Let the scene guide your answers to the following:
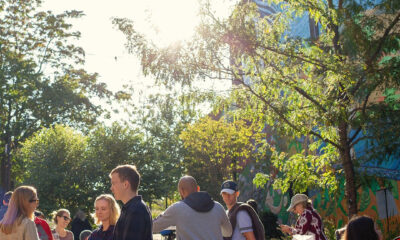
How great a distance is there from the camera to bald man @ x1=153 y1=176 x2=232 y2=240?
5664 mm

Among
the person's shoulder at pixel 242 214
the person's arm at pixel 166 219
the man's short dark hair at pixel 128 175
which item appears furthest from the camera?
the person's shoulder at pixel 242 214

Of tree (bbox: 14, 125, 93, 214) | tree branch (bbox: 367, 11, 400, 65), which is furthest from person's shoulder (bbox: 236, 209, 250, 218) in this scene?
tree (bbox: 14, 125, 93, 214)

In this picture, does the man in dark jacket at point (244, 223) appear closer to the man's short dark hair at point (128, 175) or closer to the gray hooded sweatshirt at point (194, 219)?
the gray hooded sweatshirt at point (194, 219)

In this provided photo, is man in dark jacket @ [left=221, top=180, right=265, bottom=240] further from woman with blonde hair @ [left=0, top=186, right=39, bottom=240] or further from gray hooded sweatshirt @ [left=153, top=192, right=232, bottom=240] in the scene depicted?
woman with blonde hair @ [left=0, top=186, right=39, bottom=240]

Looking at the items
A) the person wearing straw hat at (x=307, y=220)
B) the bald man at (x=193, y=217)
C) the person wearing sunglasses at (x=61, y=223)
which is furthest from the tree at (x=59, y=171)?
the bald man at (x=193, y=217)

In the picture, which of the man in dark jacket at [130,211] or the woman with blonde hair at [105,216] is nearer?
the man in dark jacket at [130,211]

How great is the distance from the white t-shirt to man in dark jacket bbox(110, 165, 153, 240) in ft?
6.91

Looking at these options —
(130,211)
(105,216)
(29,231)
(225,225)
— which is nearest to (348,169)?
(225,225)

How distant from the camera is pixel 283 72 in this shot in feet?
36.3

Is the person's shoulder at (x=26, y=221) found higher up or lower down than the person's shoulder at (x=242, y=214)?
lower down

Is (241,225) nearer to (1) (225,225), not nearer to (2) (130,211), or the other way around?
(1) (225,225)

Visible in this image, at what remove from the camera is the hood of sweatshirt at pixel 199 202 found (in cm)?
576

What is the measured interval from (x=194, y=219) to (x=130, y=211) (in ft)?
4.04

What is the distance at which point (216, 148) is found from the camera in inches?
1053
